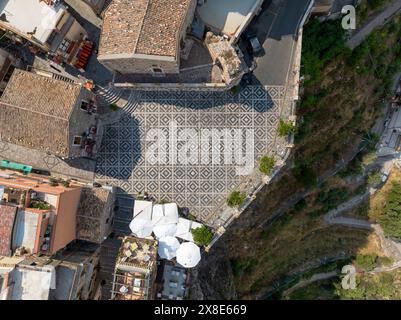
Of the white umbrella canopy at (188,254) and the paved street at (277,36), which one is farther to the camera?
the paved street at (277,36)

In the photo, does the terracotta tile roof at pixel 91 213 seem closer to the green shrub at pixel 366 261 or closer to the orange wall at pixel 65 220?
the orange wall at pixel 65 220

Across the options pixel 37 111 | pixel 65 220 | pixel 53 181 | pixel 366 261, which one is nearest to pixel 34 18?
pixel 37 111

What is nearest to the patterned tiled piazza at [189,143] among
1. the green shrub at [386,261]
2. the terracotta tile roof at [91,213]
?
the terracotta tile roof at [91,213]

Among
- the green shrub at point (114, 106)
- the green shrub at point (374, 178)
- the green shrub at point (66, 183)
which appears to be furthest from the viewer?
the green shrub at point (374, 178)

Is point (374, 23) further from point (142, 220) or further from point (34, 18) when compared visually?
point (34, 18)
